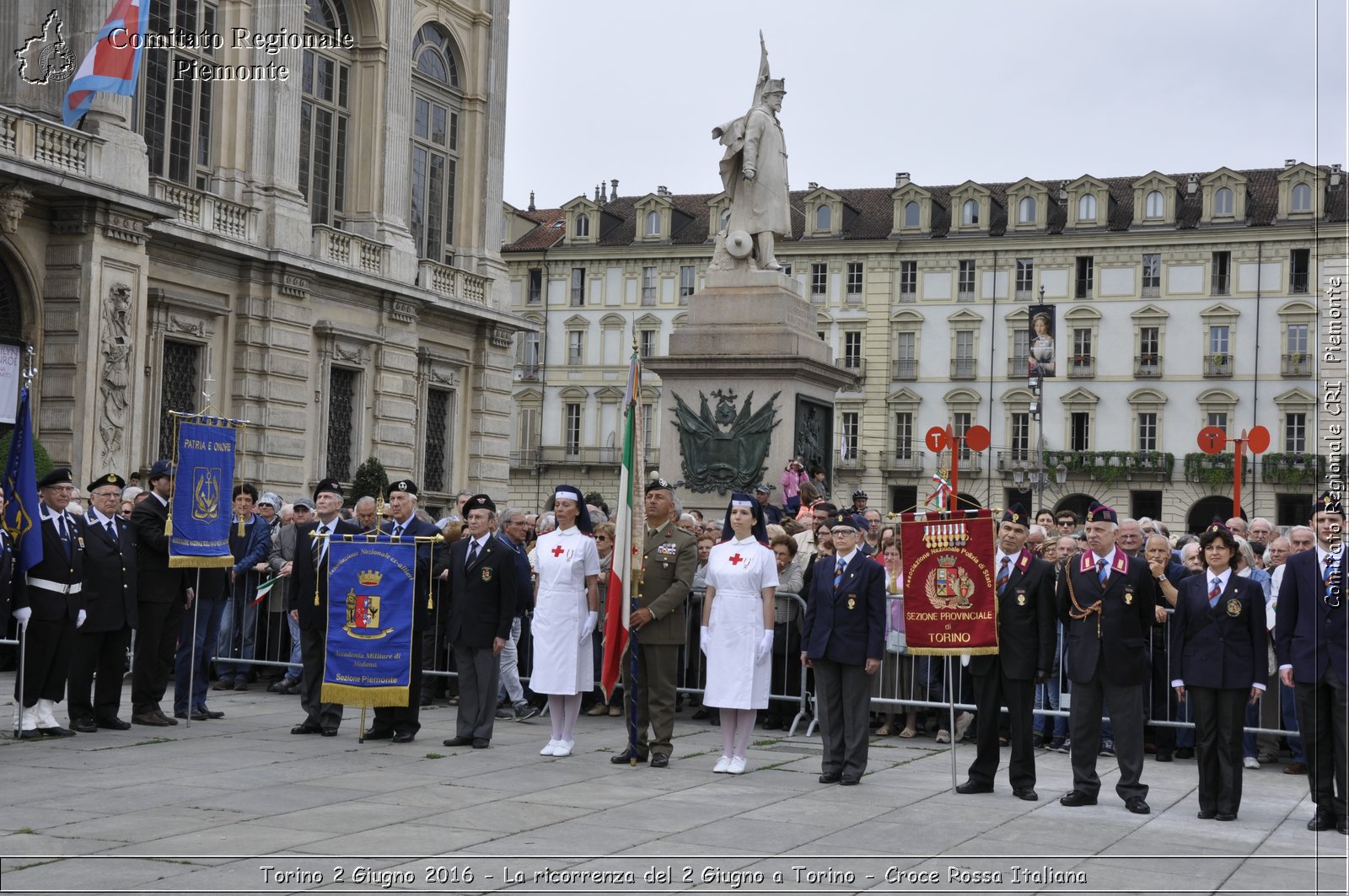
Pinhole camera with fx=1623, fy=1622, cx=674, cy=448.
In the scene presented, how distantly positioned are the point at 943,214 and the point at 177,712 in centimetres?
6326

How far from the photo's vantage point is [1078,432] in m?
71.2

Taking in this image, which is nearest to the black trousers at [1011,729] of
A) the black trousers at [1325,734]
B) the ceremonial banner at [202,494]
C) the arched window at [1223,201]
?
the black trousers at [1325,734]

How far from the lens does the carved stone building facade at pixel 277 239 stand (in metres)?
24.9

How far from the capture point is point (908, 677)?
13984 millimetres

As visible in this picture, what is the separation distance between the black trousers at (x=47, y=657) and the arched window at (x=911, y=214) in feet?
207

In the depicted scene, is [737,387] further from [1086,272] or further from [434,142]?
[1086,272]

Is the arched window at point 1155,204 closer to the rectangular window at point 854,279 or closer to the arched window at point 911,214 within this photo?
the arched window at point 911,214

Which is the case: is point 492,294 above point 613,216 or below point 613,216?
below

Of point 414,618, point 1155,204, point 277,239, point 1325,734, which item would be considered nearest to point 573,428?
point 1155,204

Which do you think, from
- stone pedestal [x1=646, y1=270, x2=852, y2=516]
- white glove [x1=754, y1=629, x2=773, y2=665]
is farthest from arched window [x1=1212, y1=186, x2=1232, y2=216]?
white glove [x1=754, y1=629, x2=773, y2=665]

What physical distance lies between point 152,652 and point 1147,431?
204ft

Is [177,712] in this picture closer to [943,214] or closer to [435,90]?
Answer: [435,90]

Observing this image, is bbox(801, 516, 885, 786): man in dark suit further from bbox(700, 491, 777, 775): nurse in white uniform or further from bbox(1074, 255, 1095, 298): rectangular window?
bbox(1074, 255, 1095, 298): rectangular window

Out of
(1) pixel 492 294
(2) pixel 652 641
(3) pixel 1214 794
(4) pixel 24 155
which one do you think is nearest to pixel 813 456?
(2) pixel 652 641
